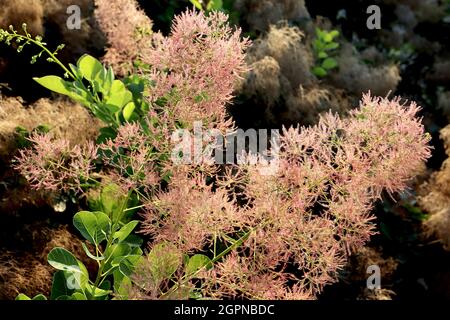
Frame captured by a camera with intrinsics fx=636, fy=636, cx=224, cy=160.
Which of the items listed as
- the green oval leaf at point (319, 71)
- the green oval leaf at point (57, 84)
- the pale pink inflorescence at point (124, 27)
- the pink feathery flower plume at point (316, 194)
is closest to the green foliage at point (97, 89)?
the green oval leaf at point (57, 84)

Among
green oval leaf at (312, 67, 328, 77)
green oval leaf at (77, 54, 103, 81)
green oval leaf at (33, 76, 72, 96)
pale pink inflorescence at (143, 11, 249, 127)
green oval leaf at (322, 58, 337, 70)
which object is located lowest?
pale pink inflorescence at (143, 11, 249, 127)

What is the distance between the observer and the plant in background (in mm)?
2094

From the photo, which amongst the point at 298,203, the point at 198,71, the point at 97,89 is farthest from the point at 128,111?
the point at 298,203

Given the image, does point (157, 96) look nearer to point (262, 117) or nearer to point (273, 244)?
point (273, 244)

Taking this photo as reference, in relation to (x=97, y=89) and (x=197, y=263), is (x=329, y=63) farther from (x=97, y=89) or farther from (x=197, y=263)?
(x=197, y=263)

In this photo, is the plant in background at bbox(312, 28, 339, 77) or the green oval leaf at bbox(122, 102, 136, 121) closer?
the green oval leaf at bbox(122, 102, 136, 121)

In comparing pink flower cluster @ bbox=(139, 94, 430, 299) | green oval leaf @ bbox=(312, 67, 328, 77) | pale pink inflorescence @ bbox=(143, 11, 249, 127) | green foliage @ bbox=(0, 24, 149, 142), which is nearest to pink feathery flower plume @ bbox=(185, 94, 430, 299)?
pink flower cluster @ bbox=(139, 94, 430, 299)

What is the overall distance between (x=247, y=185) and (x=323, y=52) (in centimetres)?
139

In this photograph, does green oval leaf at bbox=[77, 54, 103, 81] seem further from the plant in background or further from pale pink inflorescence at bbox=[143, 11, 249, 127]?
the plant in background

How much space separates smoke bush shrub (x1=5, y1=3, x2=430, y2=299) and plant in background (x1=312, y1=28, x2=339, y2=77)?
1.22 m

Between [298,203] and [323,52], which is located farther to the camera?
[323,52]

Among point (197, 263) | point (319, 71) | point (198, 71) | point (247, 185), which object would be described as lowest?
point (197, 263)

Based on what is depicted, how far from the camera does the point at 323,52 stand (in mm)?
2176
